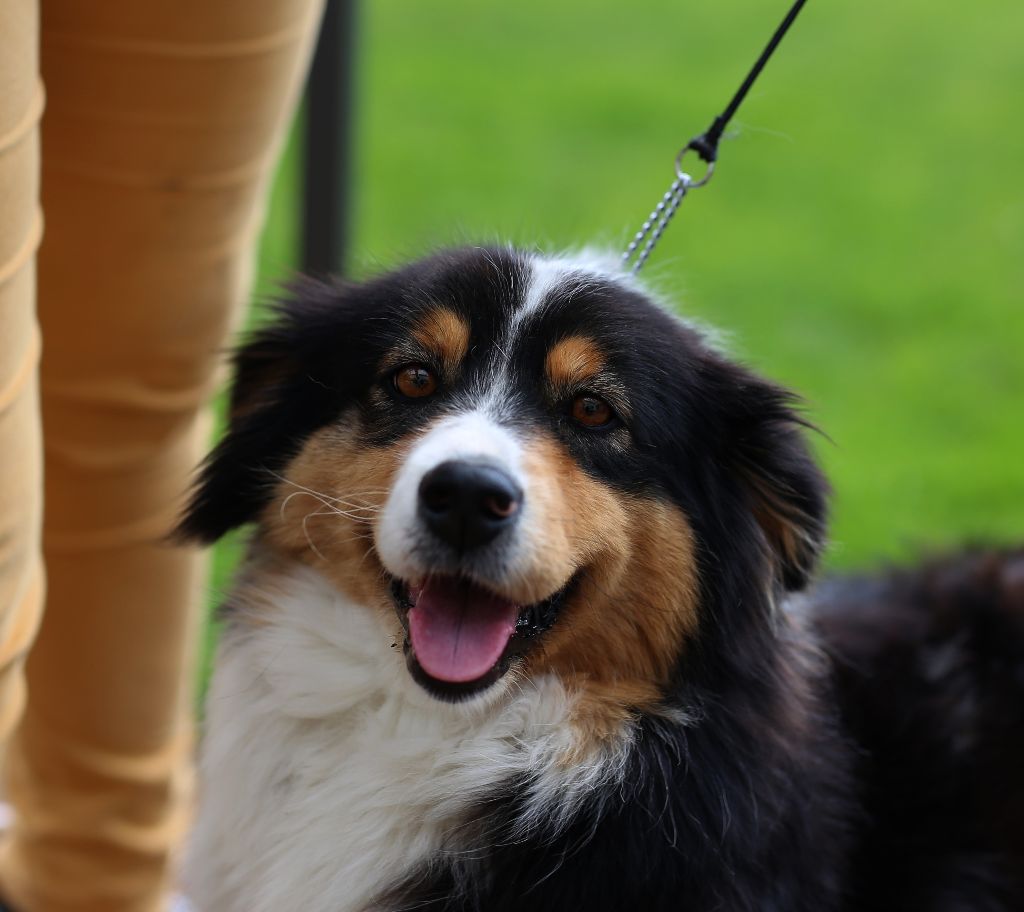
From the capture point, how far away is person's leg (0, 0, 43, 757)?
1.78m

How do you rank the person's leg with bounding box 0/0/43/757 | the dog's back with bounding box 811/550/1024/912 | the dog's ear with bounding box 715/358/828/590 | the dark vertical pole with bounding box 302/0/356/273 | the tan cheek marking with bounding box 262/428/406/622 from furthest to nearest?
the dark vertical pole with bounding box 302/0/356/273, the dog's back with bounding box 811/550/1024/912, the dog's ear with bounding box 715/358/828/590, the tan cheek marking with bounding box 262/428/406/622, the person's leg with bounding box 0/0/43/757

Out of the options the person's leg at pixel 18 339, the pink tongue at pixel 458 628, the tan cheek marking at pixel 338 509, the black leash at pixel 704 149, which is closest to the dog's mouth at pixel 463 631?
the pink tongue at pixel 458 628

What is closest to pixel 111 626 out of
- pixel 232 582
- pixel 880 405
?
pixel 232 582

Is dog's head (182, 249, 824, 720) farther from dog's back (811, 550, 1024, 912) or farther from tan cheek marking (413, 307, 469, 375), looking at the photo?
dog's back (811, 550, 1024, 912)

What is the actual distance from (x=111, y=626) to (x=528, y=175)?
473 centimetres

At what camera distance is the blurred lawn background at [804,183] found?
16.3ft

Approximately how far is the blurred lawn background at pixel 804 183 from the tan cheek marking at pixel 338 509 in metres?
1.06

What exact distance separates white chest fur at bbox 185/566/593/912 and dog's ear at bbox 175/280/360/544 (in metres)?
0.18

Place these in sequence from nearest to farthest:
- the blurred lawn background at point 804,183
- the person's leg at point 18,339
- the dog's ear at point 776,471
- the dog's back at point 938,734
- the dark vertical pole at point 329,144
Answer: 1. the person's leg at point 18,339
2. the dog's ear at point 776,471
3. the dog's back at point 938,734
4. the dark vertical pole at point 329,144
5. the blurred lawn background at point 804,183

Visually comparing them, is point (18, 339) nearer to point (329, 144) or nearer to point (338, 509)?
point (338, 509)

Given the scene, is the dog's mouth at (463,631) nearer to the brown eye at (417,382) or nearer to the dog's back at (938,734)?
the brown eye at (417,382)

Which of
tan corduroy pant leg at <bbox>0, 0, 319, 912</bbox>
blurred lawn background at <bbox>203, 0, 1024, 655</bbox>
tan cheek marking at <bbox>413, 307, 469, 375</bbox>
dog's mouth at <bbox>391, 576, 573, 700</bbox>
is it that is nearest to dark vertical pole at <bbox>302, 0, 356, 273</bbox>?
blurred lawn background at <bbox>203, 0, 1024, 655</bbox>

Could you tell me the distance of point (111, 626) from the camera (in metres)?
2.62

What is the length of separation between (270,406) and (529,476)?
656mm
